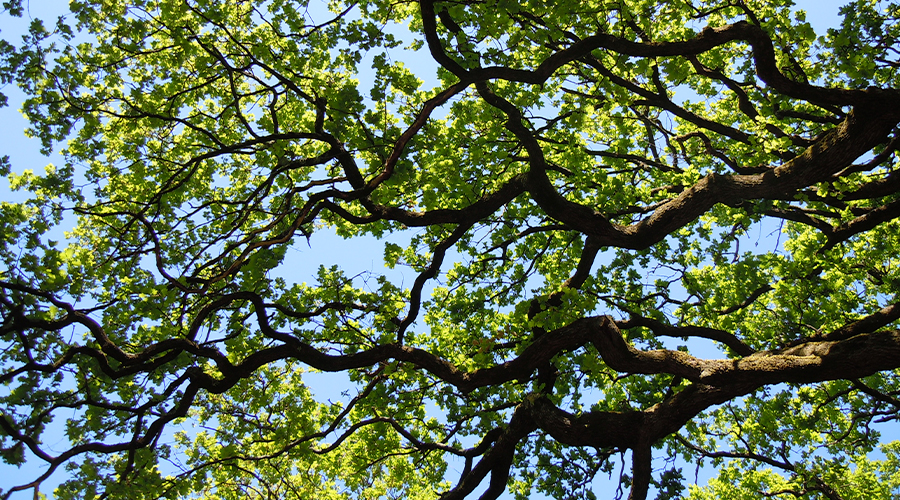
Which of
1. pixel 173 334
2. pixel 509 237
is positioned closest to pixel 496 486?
pixel 509 237

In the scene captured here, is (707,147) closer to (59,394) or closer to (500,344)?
(500,344)

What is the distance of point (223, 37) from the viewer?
901cm

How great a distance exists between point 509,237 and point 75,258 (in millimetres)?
6634

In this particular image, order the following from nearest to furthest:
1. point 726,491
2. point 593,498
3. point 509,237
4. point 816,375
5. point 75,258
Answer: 1. point 816,375
2. point 75,258
3. point 593,498
4. point 509,237
5. point 726,491

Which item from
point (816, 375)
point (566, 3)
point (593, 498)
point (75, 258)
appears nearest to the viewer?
point (816, 375)

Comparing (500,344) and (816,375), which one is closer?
(816,375)

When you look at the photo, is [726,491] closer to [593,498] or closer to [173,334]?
[593,498]

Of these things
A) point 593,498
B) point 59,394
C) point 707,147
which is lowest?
point 59,394

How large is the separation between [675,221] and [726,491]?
853cm

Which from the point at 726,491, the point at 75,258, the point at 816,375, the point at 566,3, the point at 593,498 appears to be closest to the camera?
the point at 816,375

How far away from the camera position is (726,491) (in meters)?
12.6

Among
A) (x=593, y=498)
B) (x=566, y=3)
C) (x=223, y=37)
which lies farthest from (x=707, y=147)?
(x=223, y=37)

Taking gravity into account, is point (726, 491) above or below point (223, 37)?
below

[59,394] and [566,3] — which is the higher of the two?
[566,3]
